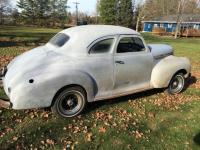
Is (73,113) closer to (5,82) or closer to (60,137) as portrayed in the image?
(60,137)

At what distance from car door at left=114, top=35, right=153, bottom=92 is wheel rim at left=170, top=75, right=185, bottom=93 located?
3.48ft

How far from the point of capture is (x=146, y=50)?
23.0 ft

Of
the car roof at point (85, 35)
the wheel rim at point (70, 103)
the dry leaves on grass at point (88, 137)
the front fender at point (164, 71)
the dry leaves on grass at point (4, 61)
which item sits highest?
the car roof at point (85, 35)

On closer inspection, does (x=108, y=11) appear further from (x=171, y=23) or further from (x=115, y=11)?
(x=171, y=23)

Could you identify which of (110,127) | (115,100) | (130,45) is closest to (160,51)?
(130,45)

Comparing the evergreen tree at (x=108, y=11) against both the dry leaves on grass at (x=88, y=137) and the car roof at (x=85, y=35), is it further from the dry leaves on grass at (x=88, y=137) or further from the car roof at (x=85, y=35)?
the dry leaves on grass at (x=88, y=137)

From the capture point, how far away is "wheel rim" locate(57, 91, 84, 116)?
5746 mm

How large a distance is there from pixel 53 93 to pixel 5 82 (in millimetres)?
1143

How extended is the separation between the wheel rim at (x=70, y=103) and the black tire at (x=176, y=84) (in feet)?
9.67

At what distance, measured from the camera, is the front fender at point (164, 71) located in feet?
23.5

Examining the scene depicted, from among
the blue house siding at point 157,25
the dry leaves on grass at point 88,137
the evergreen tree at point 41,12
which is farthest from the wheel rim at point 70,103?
the evergreen tree at point 41,12

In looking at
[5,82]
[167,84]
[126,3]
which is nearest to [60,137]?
[5,82]

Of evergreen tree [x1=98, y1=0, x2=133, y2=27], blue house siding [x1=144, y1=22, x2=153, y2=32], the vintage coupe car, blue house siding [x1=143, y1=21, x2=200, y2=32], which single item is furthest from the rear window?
blue house siding [x1=144, y1=22, x2=153, y2=32]

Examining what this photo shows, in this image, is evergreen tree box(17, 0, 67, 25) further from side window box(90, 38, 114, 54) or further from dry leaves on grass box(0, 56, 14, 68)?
side window box(90, 38, 114, 54)
